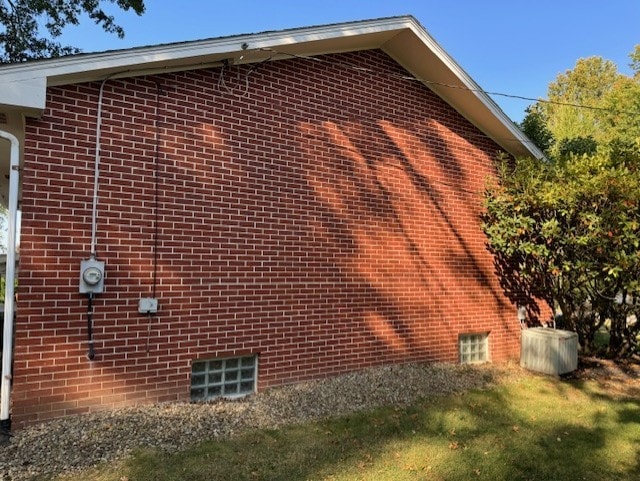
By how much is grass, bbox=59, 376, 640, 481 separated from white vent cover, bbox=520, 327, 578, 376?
128 centimetres

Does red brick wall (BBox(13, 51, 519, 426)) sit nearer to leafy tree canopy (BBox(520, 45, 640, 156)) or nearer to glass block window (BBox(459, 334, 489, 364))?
glass block window (BBox(459, 334, 489, 364))

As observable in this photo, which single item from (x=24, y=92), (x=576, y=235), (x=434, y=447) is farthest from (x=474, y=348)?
(x=24, y=92)

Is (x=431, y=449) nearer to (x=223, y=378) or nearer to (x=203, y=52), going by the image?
(x=223, y=378)

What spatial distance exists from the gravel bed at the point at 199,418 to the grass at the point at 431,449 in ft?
0.72

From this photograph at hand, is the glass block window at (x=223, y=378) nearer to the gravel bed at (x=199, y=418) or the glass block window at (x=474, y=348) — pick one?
the gravel bed at (x=199, y=418)

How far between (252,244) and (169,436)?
2310 mm

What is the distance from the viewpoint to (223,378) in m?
5.73

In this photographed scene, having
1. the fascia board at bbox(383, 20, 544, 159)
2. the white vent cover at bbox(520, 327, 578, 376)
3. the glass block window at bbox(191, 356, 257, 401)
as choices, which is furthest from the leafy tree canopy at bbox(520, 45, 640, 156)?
the glass block window at bbox(191, 356, 257, 401)

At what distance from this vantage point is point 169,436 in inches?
Answer: 177

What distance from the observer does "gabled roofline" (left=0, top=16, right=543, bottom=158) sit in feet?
14.6

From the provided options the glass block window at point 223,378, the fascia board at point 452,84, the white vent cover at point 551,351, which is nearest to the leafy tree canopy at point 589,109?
the fascia board at point 452,84

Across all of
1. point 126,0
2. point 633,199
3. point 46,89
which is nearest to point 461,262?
point 633,199

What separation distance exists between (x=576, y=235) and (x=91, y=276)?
6.64m

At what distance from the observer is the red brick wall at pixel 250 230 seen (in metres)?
4.75
